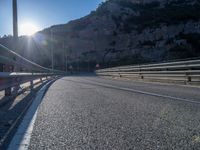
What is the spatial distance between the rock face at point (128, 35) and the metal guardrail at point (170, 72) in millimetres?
45478

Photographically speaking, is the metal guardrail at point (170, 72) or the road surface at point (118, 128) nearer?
the road surface at point (118, 128)

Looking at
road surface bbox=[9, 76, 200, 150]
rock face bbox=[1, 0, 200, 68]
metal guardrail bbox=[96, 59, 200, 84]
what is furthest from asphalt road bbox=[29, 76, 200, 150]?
rock face bbox=[1, 0, 200, 68]

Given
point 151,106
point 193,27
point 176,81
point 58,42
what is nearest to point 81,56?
point 58,42

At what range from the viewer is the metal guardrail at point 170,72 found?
51.5 feet

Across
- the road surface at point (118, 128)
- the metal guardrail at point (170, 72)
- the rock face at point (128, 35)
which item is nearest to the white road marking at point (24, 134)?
the road surface at point (118, 128)

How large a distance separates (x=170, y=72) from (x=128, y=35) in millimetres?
82600

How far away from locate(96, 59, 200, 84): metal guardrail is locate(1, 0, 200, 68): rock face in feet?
149

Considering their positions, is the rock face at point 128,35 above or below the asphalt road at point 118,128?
above

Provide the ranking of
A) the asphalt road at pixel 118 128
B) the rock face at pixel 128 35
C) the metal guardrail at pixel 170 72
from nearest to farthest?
the asphalt road at pixel 118 128 < the metal guardrail at pixel 170 72 < the rock face at pixel 128 35

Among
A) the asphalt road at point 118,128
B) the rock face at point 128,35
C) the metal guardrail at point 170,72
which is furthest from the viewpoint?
the rock face at point 128,35

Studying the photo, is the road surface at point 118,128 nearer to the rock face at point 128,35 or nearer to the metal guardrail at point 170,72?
the metal guardrail at point 170,72

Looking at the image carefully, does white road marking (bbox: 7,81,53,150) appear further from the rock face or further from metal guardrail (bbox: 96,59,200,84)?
the rock face

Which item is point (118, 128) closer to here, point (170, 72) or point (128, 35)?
point (170, 72)

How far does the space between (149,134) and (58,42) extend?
112566 mm
